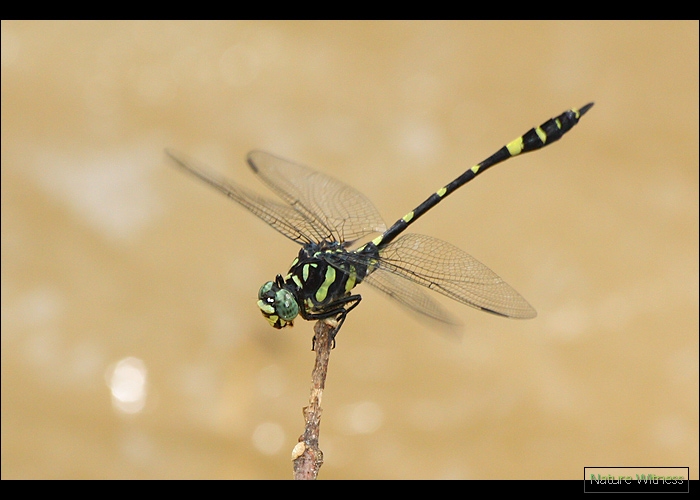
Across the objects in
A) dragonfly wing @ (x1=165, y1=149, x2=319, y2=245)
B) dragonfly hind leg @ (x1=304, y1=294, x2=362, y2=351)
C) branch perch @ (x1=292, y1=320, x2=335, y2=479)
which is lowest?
branch perch @ (x1=292, y1=320, x2=335, y2=479)

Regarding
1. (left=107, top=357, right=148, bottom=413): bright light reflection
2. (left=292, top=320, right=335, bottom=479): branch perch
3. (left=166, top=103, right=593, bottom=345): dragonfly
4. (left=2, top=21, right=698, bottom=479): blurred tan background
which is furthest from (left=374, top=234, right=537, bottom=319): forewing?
(left=107, top=357, right=148, bottom=413): bright light reflection

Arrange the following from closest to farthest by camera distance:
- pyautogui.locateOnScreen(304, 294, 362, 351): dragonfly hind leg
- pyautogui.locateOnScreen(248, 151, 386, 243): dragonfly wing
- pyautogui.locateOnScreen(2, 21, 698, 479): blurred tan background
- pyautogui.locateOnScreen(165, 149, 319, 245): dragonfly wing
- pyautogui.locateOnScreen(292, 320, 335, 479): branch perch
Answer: pyautogui.locateOnScreen(292, 320, 335, 479): branch perch, pyautogui.locateOnScreen(304, 294, 362, 351): dragonfly hind leg, pyautogui.locateOnScreen(165, 149, 319, 245): dragonfly wing, pyautogui.locateOnScreen(248, 151, 386, 243): dragonfly wing, pyautogui.locateOnScreen(2, 21, 698, 479): blurred tan background

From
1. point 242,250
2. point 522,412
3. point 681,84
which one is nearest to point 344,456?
point 522,412

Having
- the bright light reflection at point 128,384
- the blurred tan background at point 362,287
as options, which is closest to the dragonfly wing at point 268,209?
the blurred tan background at point 362,287

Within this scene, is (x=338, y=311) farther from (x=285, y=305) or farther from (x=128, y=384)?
(x=128, y=384)

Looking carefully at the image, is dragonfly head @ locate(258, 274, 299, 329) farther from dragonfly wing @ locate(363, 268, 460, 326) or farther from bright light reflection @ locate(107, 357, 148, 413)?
bright light reflection @ locate(107, 357, 148, 413)

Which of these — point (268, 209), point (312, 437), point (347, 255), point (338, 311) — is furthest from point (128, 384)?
point (312, 437)

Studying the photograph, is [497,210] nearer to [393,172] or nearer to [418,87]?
[393,172]

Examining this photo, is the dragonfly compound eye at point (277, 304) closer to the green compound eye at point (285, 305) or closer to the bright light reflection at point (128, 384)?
the green compound eye at point (285, 305)
